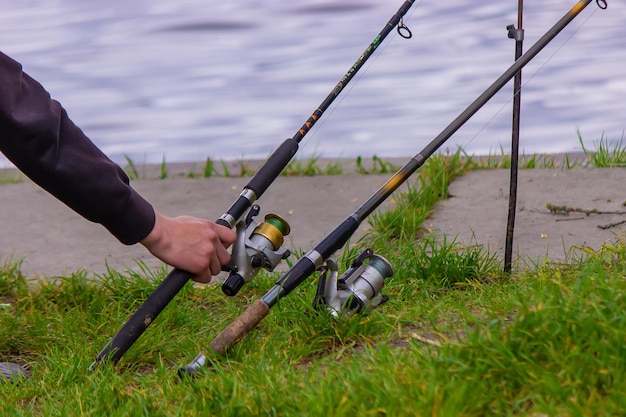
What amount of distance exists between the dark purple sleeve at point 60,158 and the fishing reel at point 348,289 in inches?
25.5

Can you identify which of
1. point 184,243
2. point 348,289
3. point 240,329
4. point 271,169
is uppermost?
point 271,169

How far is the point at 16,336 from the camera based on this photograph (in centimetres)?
419

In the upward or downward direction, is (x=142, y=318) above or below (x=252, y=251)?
below

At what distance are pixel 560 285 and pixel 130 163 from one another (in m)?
4.74

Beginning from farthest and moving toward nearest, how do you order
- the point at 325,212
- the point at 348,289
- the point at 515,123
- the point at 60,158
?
the point at 325,212, the point at 515,123, the point at 348,289, the point at 60,158

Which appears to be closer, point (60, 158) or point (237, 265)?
point (60, 158)

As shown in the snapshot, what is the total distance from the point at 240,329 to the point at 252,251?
0.34 meters

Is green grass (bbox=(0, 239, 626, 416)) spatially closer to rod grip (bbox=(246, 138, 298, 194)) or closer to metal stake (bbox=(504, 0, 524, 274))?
metal stake (bbox=(504, 0, 524, 274))

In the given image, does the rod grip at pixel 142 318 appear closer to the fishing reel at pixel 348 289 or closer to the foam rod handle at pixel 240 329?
the foam rod handle at pixel 240 329

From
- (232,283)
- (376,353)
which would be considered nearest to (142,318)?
(232,283)

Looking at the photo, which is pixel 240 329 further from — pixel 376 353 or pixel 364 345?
pixel 376 353

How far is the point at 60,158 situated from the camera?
122 inches

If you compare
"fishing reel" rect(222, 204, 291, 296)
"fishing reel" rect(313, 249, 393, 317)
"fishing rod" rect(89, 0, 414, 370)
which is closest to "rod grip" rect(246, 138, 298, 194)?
"fishing rod" rect(89, 0, 414, 370)

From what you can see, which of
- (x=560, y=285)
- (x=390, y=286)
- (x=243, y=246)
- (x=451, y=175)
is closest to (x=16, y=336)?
(x=243, y=246)
